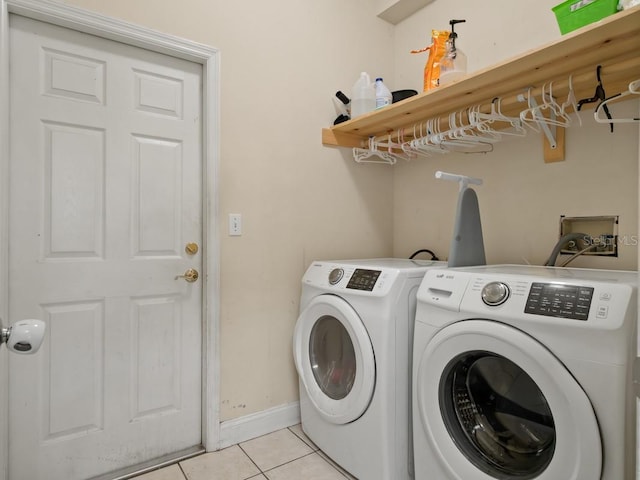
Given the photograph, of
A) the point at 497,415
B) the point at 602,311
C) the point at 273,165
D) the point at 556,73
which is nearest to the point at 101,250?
the point at 273,165

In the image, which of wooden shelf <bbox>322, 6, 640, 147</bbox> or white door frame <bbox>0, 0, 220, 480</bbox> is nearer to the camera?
wooden shelf <bbox>322, 6, 640, 147</bbox>

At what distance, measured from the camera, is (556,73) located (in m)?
1.40

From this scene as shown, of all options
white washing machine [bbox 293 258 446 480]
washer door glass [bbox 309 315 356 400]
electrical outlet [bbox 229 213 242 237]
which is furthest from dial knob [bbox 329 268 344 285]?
electrical outlet [bbox 229 213 242 237]

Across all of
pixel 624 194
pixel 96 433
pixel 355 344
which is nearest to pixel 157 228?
pixel 96 433

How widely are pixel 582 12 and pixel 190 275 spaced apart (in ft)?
6.03

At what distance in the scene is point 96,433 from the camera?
164 cm

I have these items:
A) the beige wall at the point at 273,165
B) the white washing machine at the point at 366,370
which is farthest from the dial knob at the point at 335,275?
the beige wall at the point at 273,165

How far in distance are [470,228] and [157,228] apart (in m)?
1.42

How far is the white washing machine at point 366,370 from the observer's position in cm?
146

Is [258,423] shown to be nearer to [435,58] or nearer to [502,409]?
[502,409]

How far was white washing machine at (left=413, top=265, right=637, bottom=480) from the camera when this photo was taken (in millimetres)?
925

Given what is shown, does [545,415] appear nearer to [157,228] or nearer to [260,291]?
[260,291]

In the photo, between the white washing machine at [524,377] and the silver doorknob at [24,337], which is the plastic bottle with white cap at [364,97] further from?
the silver doorknob at [24,337]

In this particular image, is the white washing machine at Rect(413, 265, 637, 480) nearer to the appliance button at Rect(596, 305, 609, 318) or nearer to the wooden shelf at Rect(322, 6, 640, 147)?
the appliance button at Rect(596, 305, 609, 318)
